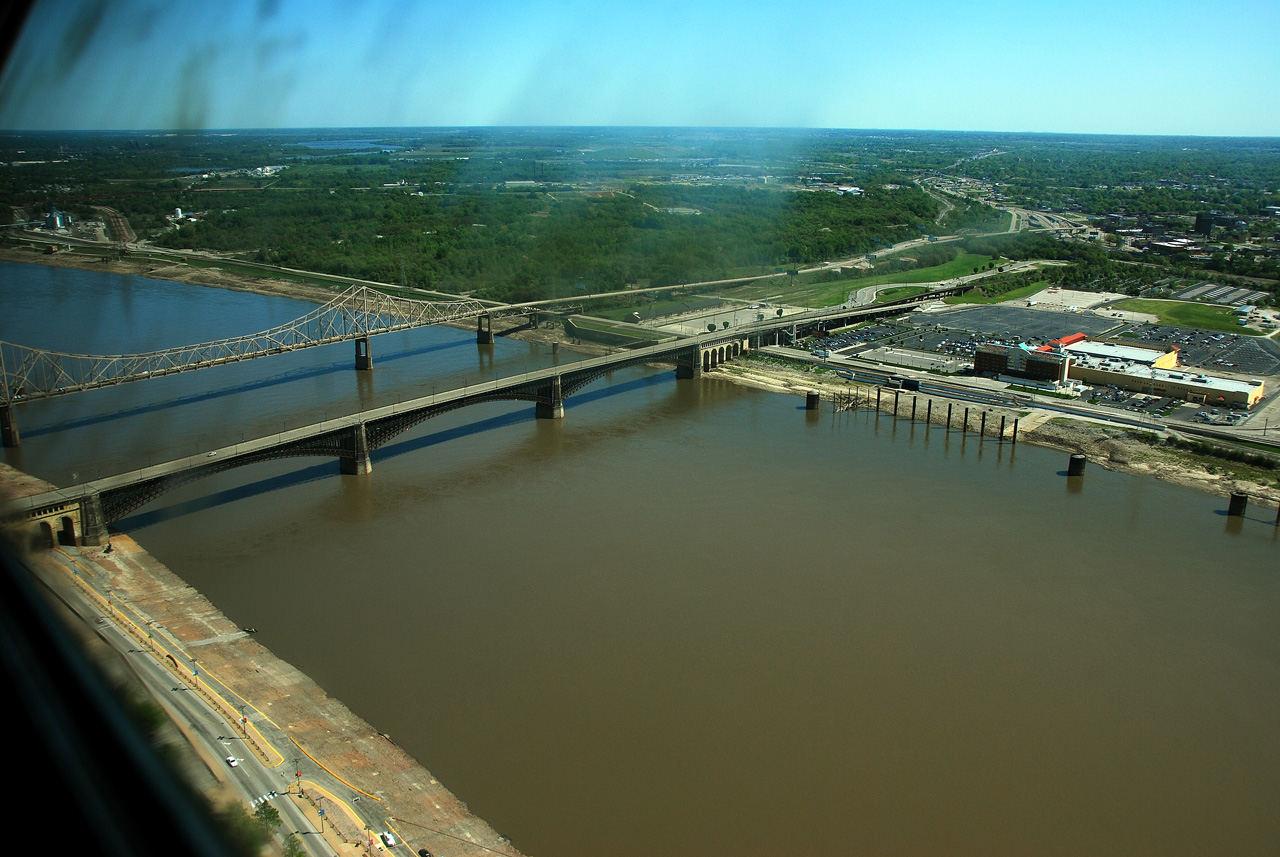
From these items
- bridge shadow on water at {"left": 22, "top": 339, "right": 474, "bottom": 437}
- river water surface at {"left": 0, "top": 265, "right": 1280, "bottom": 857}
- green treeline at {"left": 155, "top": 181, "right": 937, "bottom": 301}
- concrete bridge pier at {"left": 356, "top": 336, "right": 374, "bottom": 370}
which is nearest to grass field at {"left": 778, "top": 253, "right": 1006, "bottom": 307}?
green treeline at {"left": 155, "top": 181, "right": 937, "bottom": 301}

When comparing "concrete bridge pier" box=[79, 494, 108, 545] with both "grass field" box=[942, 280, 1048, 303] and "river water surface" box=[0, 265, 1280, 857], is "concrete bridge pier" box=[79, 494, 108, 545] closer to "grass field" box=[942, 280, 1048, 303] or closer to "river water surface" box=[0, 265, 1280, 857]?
"river water surface" box=[0, 265, 1280, 857]

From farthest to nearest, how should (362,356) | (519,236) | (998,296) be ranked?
1. (519,236)
2. (998,296)
3. (362,356)

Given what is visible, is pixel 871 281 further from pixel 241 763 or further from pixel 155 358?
pixel 241 763

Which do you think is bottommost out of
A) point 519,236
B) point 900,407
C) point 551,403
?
point 900,407

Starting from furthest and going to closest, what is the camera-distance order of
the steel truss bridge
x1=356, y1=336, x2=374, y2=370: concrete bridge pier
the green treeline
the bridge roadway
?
the green treeline < x1=356, y1=336, x2=374, y2=370: concrete bridge pier < the steel truss bridge < the bridge roadway

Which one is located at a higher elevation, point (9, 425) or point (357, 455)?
point (9, 425)

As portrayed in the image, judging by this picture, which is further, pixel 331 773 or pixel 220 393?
pixel 220 393

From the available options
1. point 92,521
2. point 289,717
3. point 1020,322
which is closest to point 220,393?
point 92,521

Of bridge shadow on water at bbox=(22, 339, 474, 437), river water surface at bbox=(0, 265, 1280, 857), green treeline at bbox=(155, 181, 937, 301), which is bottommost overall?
river water surface at bbox=(0, 265, 1280, 857)
